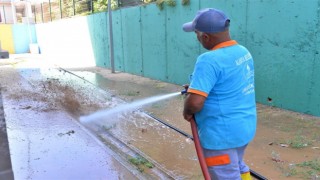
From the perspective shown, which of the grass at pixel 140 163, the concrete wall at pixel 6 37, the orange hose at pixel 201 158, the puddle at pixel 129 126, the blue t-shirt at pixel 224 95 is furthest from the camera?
the concrete wall at pixel 6 37

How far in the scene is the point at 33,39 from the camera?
28.2 meters

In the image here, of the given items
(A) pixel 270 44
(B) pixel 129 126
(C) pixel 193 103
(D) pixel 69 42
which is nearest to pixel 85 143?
(B) pixel 129 126

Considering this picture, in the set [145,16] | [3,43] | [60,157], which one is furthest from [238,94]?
[3,43]

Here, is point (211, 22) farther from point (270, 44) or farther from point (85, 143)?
point (270, 44)

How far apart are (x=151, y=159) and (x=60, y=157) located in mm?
1257

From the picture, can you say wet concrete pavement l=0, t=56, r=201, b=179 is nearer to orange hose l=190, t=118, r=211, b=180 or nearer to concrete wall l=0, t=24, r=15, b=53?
orange hose l=190, t=118, r=211, b=180

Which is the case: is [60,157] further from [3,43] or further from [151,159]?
[3,43]

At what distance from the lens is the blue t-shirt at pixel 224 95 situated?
6.33 ft

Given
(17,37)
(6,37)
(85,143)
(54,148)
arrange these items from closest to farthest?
(54,148) < (85,143) < (6,37) < (17,37)

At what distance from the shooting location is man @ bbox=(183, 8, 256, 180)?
6.37 feet

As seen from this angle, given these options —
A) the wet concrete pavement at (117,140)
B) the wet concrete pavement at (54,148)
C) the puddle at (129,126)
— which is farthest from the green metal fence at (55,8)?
the wet concrete pavement at (54,148)

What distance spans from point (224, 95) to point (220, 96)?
27mm

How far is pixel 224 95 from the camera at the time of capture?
201 centimetres

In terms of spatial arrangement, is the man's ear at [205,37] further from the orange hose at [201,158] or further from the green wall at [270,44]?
the green wall at [270,44]
